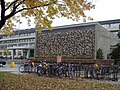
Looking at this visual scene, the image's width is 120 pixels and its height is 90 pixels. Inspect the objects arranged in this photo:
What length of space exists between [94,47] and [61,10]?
70.7 feet

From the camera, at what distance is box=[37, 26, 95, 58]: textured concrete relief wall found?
109 ft

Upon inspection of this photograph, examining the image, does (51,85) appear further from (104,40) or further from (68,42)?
(104,40)

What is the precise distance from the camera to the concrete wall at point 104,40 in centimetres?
3338

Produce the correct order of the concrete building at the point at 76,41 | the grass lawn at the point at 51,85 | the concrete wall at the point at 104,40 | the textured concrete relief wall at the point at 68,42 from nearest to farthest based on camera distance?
the grass lawn at the point at 51,85 < the concrete building at the point at 76,41 < the textured concrete relief wall at the point at 68,42 < the concrete wall at the point at 104,40

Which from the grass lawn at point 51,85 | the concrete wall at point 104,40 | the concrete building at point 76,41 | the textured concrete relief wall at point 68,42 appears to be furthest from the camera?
the concrete wall at point 104,40

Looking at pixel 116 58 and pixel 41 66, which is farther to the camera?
pixel 116 58

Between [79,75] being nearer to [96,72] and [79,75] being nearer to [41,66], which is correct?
[96,72]

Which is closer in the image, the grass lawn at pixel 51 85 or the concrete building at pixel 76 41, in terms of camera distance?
the grass lawn at pixel 51 85

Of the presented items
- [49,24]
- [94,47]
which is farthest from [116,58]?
[49,24]

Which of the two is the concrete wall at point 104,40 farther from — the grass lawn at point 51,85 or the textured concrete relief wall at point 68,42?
the grass lawn at point 51,85

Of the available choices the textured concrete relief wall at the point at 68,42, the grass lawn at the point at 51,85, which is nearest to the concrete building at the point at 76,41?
the textured concrete relief wall at the point at 68,42

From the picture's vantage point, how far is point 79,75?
18828 millimetres

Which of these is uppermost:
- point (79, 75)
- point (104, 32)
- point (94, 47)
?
point (104, 32)

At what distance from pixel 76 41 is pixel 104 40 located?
413cm
